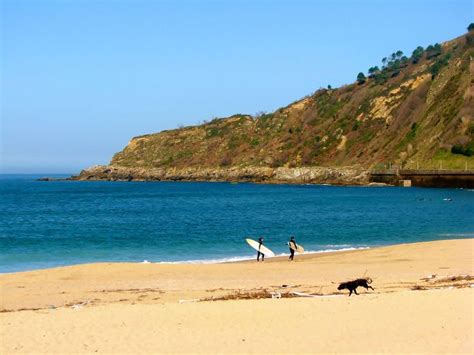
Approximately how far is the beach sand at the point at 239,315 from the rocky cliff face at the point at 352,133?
100783 millimetres

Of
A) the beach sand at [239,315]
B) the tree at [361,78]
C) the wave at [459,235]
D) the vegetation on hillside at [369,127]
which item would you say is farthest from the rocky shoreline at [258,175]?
the beach sand at [239,315]

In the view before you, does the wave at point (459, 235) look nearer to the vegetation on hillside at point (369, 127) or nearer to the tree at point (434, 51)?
the vegetation on hillside at point (369, 127)

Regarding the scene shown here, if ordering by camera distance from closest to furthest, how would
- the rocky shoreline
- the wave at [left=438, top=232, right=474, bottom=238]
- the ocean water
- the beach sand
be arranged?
the beach sand
the ocean water
the wave at [left=438, top=232, right=474, bottom=238]
the rocky shoreline

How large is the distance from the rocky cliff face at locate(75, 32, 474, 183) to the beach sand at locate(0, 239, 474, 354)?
101 m

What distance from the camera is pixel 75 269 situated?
2792 cm

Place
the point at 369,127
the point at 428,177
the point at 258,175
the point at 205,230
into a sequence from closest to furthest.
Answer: the point at 205,230
the point at 428,177
the point at 369,127
the point at 258,175

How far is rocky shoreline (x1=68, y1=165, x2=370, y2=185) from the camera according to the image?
13412cm

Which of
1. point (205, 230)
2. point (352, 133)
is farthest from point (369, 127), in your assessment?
point (205, 230)

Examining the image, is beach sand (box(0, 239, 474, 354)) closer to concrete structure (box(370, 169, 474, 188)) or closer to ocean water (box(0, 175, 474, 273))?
ocean water (box(0, 175, 474, 273))

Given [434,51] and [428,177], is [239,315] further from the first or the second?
[434,51]

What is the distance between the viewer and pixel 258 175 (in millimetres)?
158750

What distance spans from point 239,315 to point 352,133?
13244cm

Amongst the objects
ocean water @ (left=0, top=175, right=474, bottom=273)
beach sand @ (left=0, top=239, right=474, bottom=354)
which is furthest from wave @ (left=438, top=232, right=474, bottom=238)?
beach sand @ (left=0, top=239, right=474, bottom=354)

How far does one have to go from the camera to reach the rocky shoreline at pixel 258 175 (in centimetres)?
13412
